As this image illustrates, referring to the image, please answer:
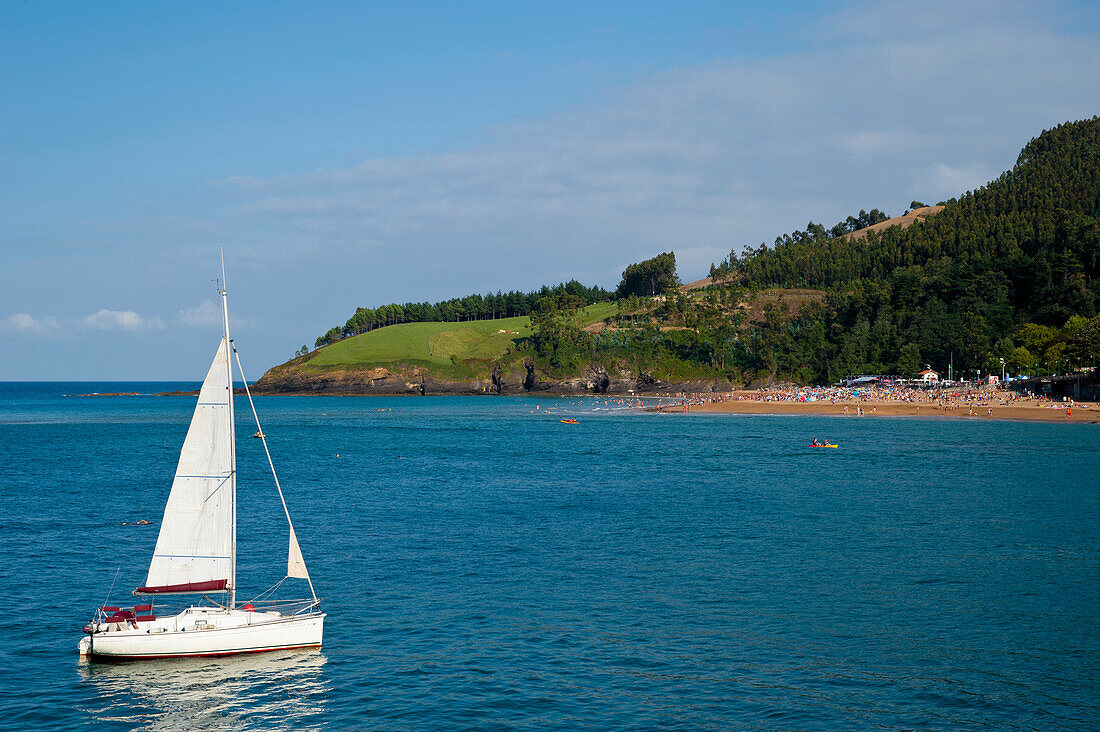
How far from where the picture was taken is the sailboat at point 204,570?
28609 mm

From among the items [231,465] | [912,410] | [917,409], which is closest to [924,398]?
[917,409]

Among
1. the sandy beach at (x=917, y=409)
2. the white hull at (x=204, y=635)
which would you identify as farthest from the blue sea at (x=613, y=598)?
the sandy beach at (x=917, y=409)

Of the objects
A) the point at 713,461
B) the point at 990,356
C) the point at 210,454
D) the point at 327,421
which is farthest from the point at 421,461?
the point at 990,356

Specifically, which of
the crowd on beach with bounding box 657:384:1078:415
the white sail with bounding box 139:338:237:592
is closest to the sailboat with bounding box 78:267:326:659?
the white sail with bounding box 139:338:237:592

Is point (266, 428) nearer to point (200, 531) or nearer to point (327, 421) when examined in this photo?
point (327, 421)

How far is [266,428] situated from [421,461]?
2806 inches

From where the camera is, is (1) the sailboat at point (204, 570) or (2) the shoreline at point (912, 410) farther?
(2) the shoreline at point (912, 410)

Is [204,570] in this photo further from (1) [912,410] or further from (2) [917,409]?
(2) [917,409]

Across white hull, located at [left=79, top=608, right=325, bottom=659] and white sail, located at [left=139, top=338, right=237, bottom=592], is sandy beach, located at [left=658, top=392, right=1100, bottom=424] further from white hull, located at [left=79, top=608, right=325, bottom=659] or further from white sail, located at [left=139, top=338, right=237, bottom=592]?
white sail, located at [left=139, top=338, right=237, bottom=592]

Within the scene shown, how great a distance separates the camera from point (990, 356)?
192875 millimetres

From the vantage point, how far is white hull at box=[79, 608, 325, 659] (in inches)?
1120

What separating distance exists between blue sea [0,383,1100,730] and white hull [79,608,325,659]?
645mm

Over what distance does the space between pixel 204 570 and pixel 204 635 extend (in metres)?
2.37

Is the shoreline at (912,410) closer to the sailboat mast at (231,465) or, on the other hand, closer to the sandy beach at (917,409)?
the sandy beach at (917,409)
